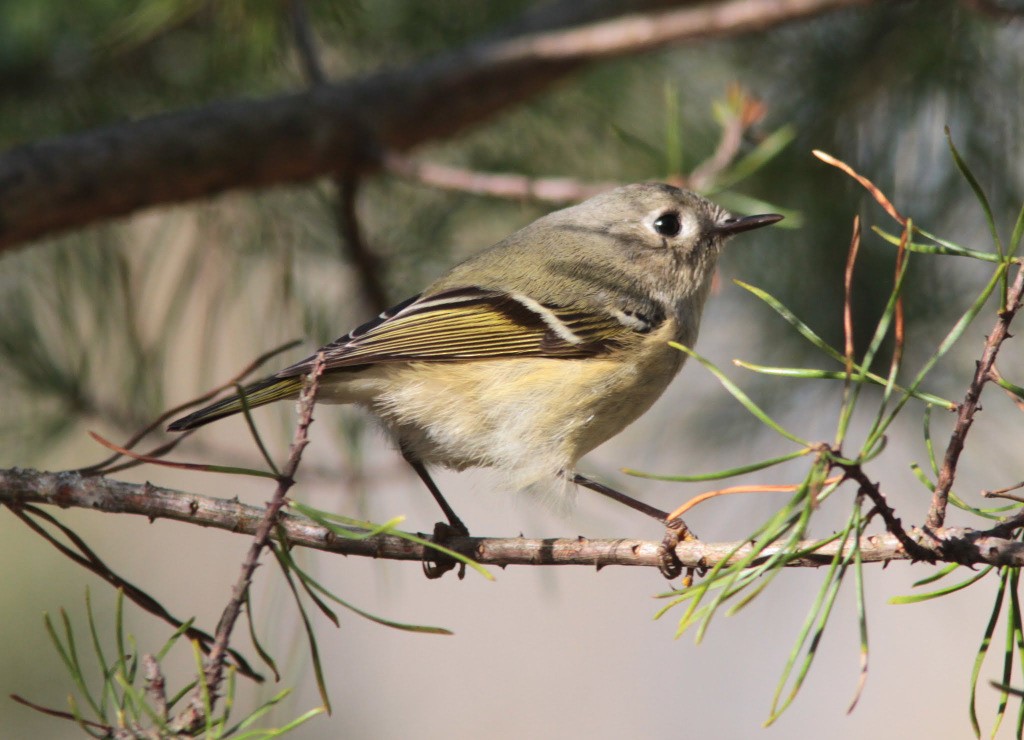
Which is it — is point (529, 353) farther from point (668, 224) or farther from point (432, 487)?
point (668, 224)

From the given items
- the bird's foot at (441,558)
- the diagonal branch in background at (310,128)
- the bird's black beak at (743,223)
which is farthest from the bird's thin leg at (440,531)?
the bird's black beak at (743,223)

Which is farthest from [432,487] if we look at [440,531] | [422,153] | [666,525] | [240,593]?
[422,153]

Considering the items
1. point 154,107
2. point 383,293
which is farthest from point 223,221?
point 383,293

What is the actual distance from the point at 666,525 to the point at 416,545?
30 centimetres

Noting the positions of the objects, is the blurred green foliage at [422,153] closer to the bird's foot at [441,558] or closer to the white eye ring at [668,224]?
the white eye ring at [668,224]

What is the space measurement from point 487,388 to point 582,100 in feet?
3.04

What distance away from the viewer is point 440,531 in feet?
4.06

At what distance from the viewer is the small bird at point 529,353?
51.3 inches

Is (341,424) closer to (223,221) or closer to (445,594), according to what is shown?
(223,221)

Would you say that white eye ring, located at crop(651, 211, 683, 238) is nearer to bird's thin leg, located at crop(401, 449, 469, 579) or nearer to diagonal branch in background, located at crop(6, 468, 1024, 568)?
bird's thin leg, located at crop(401, 449, 469, 579)

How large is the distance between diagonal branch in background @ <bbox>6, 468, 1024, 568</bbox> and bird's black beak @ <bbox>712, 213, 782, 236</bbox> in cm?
65

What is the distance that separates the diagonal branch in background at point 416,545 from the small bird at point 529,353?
26 cm

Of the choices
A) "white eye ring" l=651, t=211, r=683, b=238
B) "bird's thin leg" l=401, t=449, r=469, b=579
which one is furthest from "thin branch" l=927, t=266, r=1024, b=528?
"white eye ring" l=651, t=211, r=683, b=238

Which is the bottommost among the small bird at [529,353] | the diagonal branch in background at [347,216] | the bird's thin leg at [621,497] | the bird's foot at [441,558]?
the bird's foot at [441,558]
